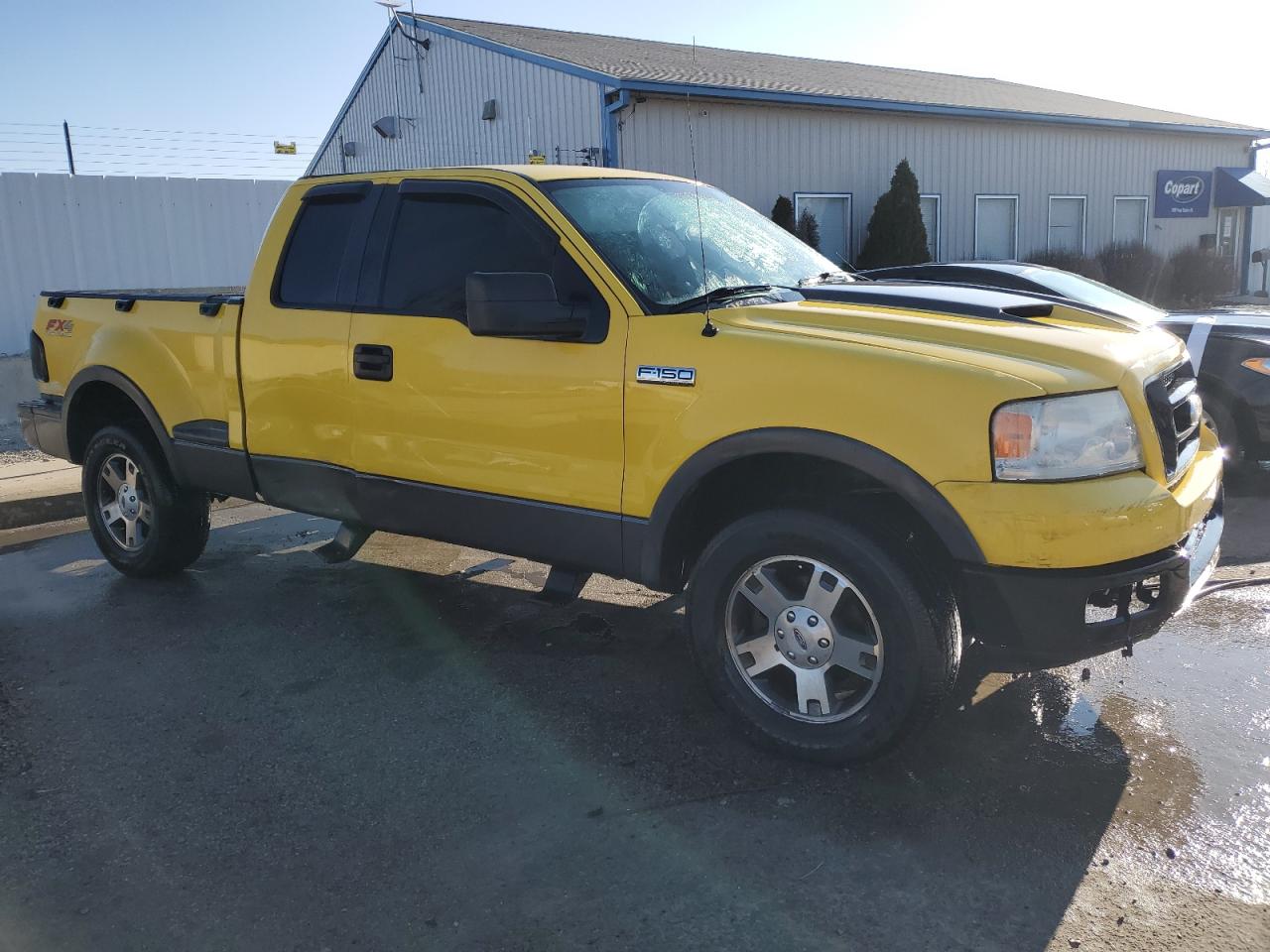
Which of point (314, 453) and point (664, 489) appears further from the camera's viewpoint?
point (314, 453)

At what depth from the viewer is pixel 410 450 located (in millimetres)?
4293

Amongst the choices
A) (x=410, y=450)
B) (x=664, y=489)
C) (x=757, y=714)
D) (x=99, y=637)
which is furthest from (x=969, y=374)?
(x=99, y=637)

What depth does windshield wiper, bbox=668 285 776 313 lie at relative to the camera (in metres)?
3.73

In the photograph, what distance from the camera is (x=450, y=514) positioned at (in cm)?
425

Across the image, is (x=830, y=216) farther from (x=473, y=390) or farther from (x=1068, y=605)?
(x=1068, y=605)

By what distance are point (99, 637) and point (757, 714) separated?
3238 millimetres

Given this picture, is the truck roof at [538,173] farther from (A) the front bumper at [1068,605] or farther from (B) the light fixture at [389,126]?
(B) the light fixture at [389,126]

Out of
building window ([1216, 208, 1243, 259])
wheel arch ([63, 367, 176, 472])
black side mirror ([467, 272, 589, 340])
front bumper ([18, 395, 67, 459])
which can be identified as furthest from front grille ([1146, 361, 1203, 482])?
building window ([1216, 208, 1243, 259])

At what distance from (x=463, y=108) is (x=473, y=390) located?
49.8ft

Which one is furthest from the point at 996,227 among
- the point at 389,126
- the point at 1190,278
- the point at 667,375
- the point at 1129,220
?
the point at 667,375

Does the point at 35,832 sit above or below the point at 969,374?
below

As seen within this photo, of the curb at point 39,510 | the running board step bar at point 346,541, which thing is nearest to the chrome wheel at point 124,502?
the running board step bar at point 346,541

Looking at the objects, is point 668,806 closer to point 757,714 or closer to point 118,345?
point 757,714

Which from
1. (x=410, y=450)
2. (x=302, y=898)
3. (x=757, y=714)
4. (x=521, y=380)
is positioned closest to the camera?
(x=302, y=898)
